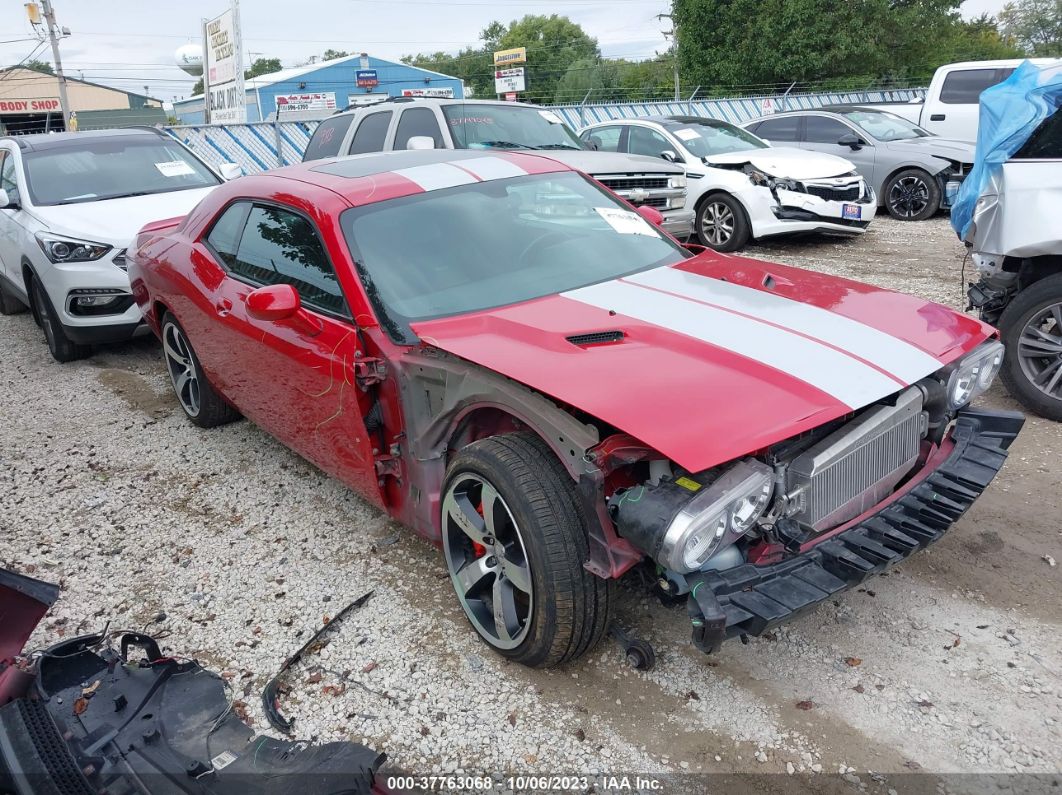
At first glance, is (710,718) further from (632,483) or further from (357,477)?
(357,477)

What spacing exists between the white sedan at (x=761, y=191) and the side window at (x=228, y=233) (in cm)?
577

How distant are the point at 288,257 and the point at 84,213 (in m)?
4.05

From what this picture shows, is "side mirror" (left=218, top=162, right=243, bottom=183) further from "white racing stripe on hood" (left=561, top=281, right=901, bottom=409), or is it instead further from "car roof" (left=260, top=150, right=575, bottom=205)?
"white racing stripe on hood" (left=561, top=281, right=901, bottom=409)

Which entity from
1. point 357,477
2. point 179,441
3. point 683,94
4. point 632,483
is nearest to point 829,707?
point 632,483

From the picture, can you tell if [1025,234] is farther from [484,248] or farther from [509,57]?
[509,57]

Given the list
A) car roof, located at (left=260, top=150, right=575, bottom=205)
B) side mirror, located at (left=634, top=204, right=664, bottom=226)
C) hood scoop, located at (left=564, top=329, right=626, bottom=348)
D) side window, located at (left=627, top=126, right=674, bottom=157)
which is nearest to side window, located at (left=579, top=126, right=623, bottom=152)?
side window, located at (left=627, top=126, right=674, bottom=157)

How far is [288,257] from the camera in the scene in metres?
Answer: 3.65

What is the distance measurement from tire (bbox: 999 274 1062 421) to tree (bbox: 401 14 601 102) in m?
67.4

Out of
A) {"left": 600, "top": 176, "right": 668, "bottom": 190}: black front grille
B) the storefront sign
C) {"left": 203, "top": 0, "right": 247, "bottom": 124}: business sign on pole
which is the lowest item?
{"left": 600, "top": 176, "right": 668, "bottom": 190}: black front grille

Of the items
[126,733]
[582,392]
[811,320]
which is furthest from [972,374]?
[126,733]

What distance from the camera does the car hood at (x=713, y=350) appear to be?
224cm

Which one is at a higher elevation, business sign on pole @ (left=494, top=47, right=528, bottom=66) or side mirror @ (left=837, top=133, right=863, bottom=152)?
business sign on pole @ (left=494, top=47, right=528, bottom=66)

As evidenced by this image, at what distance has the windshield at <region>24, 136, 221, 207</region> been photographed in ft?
22.9

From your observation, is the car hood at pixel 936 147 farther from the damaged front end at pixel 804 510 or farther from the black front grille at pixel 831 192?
the damaged front end at pixel 804 510
